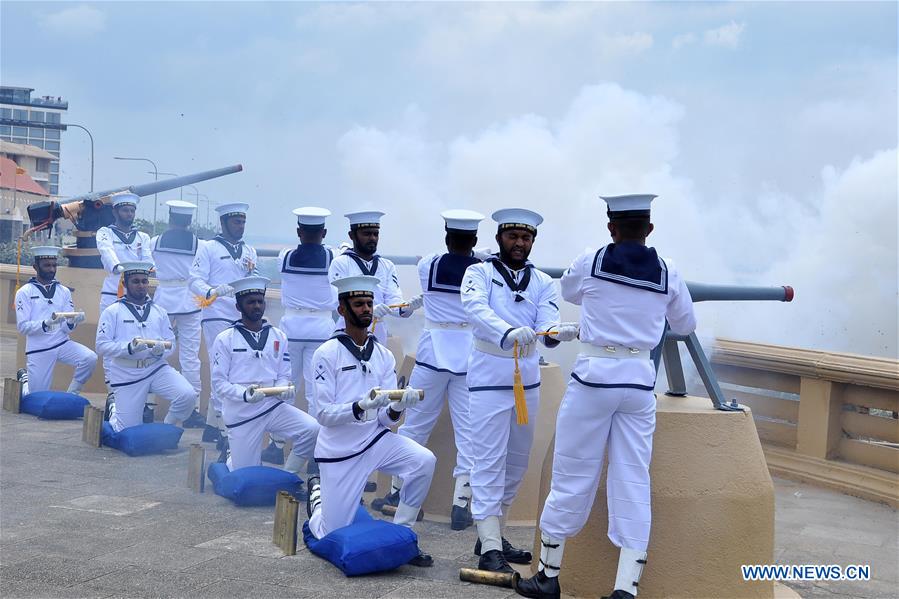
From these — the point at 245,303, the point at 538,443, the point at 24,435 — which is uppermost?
the point at 245,303

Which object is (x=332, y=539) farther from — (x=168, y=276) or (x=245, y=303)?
(x=168, y=276)

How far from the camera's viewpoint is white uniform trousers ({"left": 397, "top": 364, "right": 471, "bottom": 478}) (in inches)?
285

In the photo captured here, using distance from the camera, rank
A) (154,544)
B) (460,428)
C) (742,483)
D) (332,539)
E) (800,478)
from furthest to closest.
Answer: (800,478), (460,428), (154,544), (332,539), (742,483)

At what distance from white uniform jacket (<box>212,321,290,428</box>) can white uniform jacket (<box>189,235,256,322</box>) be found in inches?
110

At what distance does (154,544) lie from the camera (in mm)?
6594

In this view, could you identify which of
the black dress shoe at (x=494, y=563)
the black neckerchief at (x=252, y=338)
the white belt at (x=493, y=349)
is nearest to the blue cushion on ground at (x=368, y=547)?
the black dress shoe at (x=494, y=563)

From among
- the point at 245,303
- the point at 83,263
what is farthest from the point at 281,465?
the point at 83,263

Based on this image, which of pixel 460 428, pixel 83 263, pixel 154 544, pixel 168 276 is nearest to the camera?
pixel 154 544

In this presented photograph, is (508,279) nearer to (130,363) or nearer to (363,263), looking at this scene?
(363,263)

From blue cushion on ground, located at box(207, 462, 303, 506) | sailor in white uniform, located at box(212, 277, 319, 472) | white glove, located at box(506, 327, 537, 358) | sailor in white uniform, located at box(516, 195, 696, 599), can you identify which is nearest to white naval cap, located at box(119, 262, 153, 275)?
Result: sailor in white uniform, located at box(212, 277, 319, 472)

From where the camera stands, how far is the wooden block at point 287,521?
634 centimetres

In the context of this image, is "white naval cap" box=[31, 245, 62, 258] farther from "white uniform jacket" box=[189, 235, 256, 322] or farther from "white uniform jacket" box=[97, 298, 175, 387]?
"white uniform jacket" box=[97, 298, 175, 387]

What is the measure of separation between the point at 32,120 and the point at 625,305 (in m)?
89.2

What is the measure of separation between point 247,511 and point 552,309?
8.86 feet
